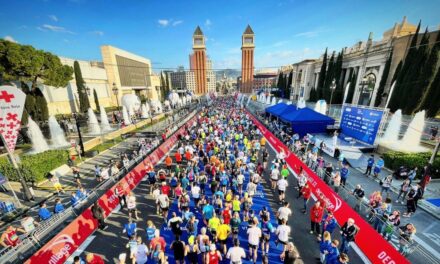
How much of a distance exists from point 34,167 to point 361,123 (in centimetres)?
2512

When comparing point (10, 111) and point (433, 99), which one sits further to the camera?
point (433, 99)

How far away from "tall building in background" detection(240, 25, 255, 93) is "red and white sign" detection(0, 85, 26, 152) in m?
87.1

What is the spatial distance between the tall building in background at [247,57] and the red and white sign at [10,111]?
286ft

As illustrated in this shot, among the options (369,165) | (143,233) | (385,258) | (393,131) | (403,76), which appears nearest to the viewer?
(385,258)

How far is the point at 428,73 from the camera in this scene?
876 inches

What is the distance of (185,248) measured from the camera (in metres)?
5.45

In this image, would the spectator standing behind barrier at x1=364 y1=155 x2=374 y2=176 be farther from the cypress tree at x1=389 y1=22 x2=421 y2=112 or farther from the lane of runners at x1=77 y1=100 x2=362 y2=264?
the cypress tree at x1=389 y1=22 x2=421 y2=112

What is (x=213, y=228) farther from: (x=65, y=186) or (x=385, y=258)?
(x=65, y=186)

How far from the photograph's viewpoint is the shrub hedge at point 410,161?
11.1 m

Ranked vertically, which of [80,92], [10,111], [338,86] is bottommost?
A: [80,92]

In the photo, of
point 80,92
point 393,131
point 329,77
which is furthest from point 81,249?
point 329,77

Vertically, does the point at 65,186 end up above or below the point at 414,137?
below

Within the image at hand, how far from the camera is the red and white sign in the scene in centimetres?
823

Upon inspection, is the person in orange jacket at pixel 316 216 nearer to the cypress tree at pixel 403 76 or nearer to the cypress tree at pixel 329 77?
the cypress tree at pixel 403 76
